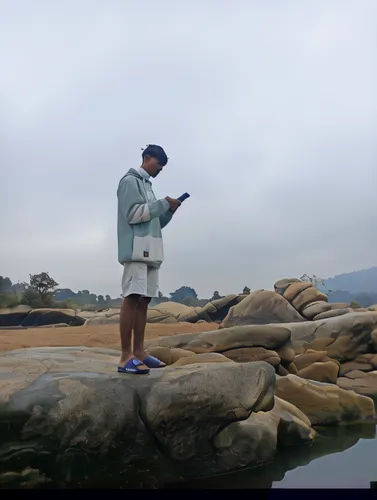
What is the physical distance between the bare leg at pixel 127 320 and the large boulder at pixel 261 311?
2.97 feet

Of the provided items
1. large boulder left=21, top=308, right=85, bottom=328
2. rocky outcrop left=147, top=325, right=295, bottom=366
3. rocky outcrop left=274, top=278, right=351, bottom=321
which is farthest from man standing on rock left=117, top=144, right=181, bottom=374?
rocky outcrop left=274, top=278, right=351, bottom=321

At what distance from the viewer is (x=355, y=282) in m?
3.21

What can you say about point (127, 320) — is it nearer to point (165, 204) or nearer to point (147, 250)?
point (147, 250)

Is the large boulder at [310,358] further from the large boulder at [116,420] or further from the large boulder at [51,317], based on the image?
the large boulder at [51,317]

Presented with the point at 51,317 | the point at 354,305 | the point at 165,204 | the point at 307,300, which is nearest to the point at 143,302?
the point at 165,204

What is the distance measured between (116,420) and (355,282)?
1.72m

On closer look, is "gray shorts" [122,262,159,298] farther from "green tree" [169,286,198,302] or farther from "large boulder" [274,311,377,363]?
"large boulder" [274,311,377,363]

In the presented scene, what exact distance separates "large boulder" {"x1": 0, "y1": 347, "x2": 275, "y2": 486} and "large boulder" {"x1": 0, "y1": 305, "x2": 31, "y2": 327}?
0.57 meters

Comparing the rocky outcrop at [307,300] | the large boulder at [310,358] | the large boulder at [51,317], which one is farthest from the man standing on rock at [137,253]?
the large boulder at [310,358]

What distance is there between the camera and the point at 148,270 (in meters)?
2.57

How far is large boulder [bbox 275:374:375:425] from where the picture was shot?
3.08 metres

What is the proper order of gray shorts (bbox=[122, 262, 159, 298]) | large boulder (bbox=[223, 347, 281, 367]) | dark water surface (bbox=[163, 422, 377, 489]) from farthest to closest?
large boulder (bbox=[223, 347, 281, 367]), gray shorts (bbox=[122, 262, 159, 298]), dark water surface (bbox=[163, 422, 377, 489])

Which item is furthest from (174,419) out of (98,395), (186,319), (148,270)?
(186,319)

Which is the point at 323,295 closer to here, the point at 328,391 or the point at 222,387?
the point at 328,391
